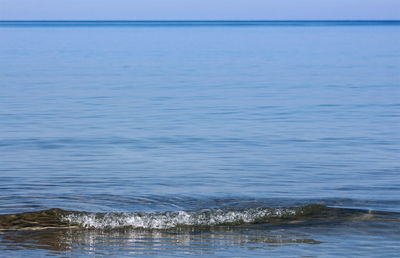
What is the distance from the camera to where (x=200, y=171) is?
11531 millimetres

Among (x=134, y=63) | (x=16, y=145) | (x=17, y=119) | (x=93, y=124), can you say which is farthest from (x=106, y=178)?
(x=134, y=63)

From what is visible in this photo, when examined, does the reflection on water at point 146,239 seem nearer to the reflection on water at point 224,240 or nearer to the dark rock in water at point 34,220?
the reflection on water at point 224,240

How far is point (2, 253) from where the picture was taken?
7012 mm

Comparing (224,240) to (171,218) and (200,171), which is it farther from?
(200,171)

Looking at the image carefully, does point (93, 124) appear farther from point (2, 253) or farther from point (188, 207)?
point (2, 253)

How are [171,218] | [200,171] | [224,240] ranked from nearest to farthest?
[224,240] < [171,218] < [200,171]

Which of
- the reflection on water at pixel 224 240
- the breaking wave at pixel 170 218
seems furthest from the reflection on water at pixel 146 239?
the breaking wave at pixel 170 218

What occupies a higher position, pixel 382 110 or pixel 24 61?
pixel 24 61

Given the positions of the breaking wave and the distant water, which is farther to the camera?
the breaking wave

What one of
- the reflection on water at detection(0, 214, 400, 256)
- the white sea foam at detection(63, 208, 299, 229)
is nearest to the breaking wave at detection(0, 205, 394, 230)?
the white sea foam at detection(63, 208, 299, 229)

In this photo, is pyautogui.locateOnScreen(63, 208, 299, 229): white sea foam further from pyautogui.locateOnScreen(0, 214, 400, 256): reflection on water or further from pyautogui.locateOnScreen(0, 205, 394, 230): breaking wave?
pyautogui.locateOnScreen(0, 214, 400, 256): reflection on water

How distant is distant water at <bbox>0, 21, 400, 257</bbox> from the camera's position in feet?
25.1

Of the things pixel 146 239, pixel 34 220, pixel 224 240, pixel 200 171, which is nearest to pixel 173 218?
pixel 146 239

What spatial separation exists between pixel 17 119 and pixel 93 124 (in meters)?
2.43
